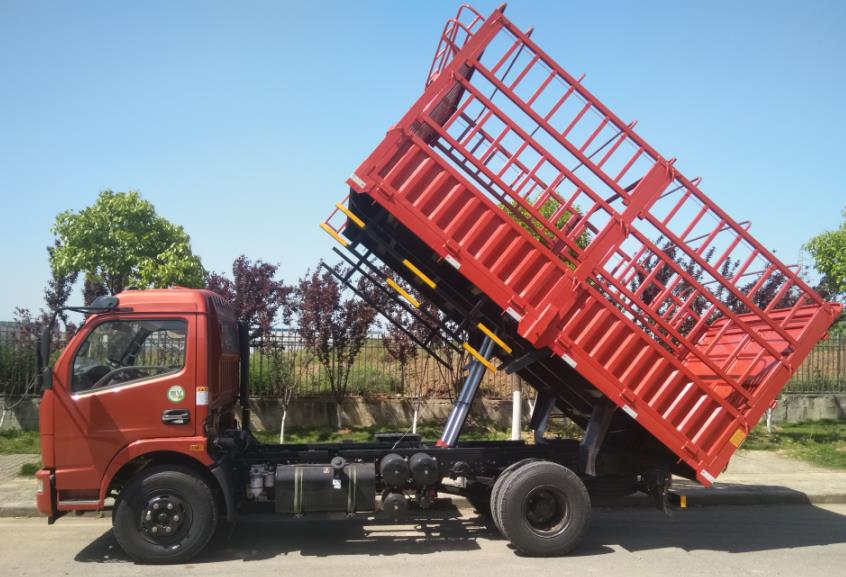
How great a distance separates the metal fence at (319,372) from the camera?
12312 millimetres

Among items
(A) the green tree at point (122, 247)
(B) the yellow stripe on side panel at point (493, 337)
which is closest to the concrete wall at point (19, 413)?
(A) the green tree at point (122, 247)

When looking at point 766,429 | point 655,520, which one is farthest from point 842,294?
point 655,520

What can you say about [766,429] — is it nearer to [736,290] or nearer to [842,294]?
[842,294]

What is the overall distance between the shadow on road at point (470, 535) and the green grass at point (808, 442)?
3494 millimetres

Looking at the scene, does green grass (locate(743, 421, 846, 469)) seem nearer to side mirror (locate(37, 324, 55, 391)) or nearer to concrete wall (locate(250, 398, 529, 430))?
concrete wall (locate(250, 398, 529, 430))

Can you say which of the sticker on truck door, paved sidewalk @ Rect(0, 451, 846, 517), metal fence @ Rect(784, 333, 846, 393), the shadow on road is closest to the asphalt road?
the shadow on road

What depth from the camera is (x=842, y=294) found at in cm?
1571

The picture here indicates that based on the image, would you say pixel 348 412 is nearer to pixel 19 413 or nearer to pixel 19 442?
pixel 19 442

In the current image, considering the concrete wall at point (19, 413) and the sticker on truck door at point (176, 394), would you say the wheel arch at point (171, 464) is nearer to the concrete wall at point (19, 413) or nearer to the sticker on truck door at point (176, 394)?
the sticker on truck door at point (176, 394)

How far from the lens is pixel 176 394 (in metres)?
5.97

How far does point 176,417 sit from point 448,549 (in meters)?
2.88

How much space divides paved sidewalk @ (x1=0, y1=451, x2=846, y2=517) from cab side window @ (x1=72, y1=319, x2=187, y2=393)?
2.85 meters

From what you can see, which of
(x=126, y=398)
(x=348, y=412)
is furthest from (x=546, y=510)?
(x=348, y=412)

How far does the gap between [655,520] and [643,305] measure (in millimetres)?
3170
